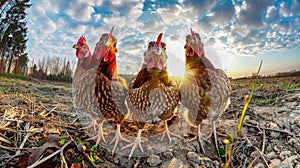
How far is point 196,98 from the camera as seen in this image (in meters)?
1.91

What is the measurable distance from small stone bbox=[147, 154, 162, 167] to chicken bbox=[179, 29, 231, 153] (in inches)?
17.7

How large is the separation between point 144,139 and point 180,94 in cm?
53

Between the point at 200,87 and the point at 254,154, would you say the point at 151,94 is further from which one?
the point at 254,154

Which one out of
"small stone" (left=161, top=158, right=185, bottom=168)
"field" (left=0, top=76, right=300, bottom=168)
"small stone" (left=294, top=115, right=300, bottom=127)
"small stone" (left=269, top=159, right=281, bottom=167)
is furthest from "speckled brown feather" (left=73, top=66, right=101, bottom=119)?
"small stone" (left=294, top=115, right=300, bottom=127)

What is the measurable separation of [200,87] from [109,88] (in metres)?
0.82

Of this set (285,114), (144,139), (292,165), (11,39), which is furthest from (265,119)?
(11,39)

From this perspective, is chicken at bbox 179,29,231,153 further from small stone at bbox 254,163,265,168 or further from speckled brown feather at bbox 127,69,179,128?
small stone at bbox 254,163,265,168

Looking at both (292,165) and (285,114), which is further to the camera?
(285,114)

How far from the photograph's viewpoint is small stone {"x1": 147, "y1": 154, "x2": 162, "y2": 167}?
1.61 m

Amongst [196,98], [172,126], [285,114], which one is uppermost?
[196,98]

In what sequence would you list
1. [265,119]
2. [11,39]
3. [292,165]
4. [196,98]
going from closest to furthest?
[292,165] < [196,98] < [265,119] < [11,39]

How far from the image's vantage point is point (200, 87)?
75.7 inches

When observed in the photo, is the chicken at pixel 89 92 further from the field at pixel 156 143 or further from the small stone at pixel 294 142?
the small stone at pixel 294 142

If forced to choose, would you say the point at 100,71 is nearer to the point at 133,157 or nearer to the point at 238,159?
the point at 133,157
